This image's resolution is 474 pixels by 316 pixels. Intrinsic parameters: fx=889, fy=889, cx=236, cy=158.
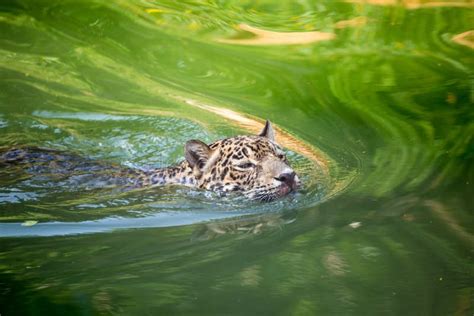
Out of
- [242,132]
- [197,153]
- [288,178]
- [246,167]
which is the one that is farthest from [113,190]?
[242,132]

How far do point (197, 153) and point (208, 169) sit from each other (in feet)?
0.68

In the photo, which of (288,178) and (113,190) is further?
(113,190)

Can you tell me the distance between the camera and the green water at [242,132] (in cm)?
641

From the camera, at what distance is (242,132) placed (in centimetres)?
1162

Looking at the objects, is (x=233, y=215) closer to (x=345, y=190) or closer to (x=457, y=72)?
(x=345, y=190)

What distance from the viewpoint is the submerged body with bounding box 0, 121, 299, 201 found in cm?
877

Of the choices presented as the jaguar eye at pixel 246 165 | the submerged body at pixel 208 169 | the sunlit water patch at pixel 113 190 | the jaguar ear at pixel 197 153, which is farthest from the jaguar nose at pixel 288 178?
the jaguar ear at pixel 197 153

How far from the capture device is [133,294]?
6.22 meters

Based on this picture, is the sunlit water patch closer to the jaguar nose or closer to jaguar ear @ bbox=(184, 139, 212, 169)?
the jaguar nose

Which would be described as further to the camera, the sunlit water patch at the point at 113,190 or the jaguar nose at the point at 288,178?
the jaguar nose at the point at 288,178

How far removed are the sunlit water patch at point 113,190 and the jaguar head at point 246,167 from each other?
0.11 m

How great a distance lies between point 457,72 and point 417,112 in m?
1.42

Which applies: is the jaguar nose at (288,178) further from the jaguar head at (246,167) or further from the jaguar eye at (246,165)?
the jaguar eye at (246,165)

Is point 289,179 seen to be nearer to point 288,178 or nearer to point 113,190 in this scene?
point 288,178
